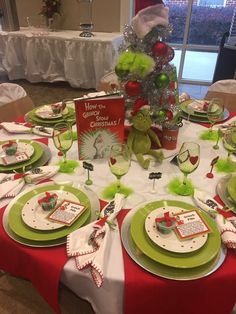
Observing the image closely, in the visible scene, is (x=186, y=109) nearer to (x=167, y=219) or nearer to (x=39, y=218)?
(x=167, y=219)

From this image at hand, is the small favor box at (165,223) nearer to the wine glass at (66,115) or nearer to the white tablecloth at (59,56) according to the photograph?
the wine glass at (66,115)

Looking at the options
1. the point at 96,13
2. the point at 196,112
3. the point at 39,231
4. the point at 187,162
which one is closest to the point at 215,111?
the point at 196,112

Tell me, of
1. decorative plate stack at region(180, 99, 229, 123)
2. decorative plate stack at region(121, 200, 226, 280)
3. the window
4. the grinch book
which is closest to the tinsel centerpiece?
the grinch book

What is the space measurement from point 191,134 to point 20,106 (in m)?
1.03

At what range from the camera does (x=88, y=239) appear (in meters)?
0.75

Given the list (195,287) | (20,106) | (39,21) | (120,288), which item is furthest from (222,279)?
(39,21)

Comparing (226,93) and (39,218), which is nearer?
(39,218)

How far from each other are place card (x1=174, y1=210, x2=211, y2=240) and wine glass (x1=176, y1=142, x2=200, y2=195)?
14 centimetres

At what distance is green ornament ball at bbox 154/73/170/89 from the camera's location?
108 cm

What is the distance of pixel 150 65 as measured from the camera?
1037 millimetres

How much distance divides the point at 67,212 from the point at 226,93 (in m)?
1.44

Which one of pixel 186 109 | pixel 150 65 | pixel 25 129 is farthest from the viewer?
pixel 186 109

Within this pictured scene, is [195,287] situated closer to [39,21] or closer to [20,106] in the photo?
[20,106]

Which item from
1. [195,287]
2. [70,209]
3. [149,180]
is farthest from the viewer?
[149,180]
